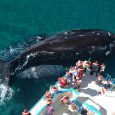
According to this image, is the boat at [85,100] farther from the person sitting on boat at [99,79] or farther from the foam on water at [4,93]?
the foam on water at [4,93]

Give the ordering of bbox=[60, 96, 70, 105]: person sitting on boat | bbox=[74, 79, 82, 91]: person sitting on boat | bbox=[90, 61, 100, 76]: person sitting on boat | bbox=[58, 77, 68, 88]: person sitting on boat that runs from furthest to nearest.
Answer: bbox=[90, 61, 100, 76]: person sitting on boat < bbox=[74, 79, 82, 91]: person sitting on boat < bbox=[58, 77, 68, 88]: person sitting on boat < bbox=[60, 96, 70, 105]: person sitting on boat

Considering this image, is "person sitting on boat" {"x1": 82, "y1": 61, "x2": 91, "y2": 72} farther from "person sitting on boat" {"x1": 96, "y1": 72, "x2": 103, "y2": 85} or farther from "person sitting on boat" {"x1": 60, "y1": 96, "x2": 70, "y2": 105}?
"person sitting on boat" {"x1": 60, "y1": 96, "x2": 70, "y2": 105}

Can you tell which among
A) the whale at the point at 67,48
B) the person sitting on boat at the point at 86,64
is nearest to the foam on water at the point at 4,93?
the whale at the point at 67,48

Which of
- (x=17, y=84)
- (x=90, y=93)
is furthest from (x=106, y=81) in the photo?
(x=17, y=84)

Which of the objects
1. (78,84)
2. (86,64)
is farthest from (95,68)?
(78,84)

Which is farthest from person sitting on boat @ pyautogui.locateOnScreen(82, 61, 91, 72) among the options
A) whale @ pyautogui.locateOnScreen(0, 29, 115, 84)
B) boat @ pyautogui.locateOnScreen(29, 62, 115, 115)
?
whale @ pyautogui.locateOnScreen(0, 29, 115, 84)

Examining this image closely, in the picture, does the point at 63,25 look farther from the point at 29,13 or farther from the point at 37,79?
the point at 37,79
